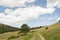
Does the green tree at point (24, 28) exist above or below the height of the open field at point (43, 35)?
above

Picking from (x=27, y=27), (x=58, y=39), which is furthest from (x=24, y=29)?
(x=58, y=39)

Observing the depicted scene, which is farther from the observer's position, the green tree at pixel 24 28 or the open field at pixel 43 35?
the green tree at pixel 24 28

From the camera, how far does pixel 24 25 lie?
11744 cm

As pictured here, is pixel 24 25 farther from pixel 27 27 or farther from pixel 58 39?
pixel 58 39

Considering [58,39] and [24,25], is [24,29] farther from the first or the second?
[58,39]

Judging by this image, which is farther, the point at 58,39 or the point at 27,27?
the point at 27,27

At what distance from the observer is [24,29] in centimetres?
11488

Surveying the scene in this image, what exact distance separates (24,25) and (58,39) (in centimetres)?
6851

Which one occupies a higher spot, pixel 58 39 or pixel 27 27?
pixel 27 27

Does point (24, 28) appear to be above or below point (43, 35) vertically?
above

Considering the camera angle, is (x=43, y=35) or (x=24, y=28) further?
(x=24, y=28)

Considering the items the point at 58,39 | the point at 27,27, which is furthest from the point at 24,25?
the point at 58,39

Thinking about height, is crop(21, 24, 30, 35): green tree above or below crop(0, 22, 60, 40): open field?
above

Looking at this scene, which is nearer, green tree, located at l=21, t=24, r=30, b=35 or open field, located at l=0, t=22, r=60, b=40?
open field, located at l=0, t=22, r=60, b=40
